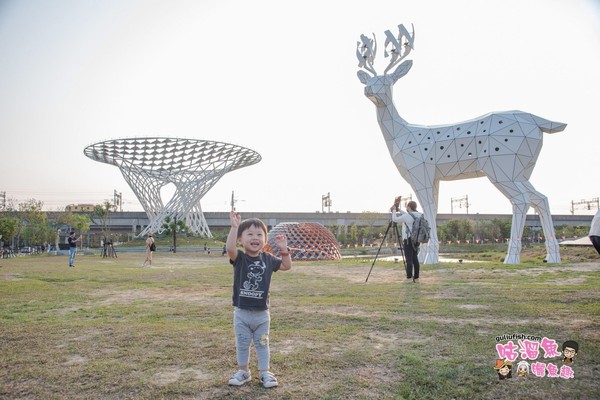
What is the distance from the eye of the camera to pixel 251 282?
11.4ft

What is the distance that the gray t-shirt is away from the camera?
3.44 m

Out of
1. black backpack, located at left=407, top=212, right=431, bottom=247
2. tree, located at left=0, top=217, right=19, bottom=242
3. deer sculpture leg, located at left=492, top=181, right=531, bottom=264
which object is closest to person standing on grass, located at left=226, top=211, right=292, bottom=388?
black backpack, located at left=407, top=212, right=431, bottom=247

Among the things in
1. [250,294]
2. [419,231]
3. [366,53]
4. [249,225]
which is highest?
[366,53]

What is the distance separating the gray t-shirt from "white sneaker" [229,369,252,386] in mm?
489

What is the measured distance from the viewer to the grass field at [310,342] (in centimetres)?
308

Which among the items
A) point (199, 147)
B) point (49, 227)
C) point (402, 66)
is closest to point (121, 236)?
point (49, 227)

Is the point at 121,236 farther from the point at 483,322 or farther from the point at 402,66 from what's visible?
the point at 483,322

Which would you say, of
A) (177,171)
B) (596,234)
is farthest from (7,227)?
(596,234)

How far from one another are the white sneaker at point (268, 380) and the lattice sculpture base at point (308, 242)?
17951 mm

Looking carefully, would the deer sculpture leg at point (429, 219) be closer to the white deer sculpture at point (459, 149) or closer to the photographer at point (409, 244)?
the white deer sculpture at point (459, 149)

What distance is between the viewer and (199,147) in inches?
2056

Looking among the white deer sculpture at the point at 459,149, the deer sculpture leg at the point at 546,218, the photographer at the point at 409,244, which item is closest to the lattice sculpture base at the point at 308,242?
the white deer sculpture at the point at 459,149

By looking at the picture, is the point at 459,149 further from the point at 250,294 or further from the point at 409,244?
the point at 250,294

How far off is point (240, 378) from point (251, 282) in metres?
0.73
